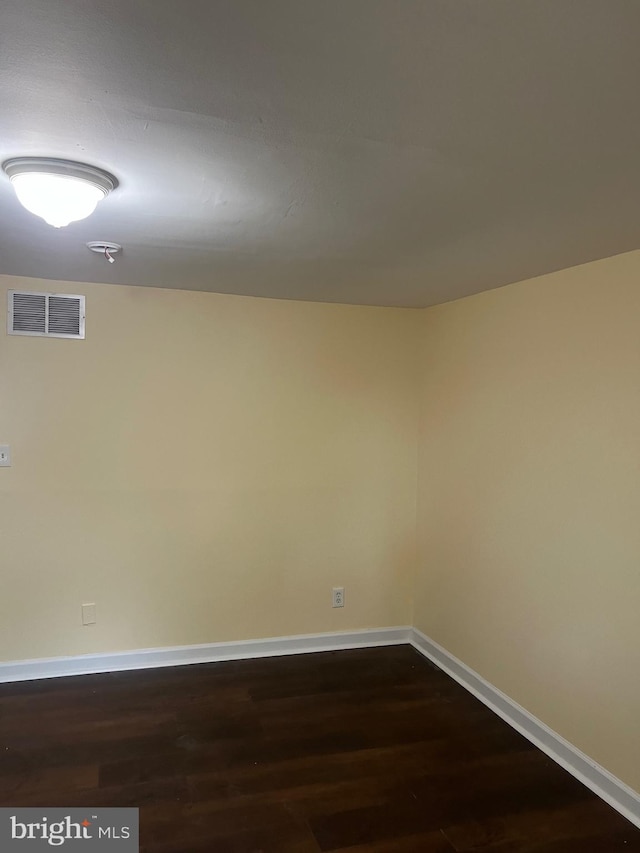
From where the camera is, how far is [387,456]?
3.74 m

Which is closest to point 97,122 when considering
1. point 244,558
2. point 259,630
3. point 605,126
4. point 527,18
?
point 527,18

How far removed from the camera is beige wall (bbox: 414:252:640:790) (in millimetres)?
2270

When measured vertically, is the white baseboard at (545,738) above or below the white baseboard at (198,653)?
below

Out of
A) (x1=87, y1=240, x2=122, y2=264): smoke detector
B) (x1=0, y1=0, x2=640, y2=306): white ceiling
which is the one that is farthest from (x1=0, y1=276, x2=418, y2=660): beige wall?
(x1=0, y1=0, x2=640, y2=306): white ceiling

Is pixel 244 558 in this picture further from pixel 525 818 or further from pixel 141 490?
pixel 525 818

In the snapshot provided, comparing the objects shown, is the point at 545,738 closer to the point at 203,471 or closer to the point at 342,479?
the point at 342,479

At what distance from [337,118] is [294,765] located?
8.08 feet

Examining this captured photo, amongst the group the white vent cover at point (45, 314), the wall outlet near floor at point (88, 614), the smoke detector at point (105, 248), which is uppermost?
the smoke detector at point (105, 248)

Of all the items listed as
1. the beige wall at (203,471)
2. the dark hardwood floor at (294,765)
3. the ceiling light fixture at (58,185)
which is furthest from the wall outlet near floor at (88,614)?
the ceiling light fixture at (58,185)

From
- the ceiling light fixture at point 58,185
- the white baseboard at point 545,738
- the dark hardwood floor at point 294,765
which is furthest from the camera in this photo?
the white baseboard at point 545,738

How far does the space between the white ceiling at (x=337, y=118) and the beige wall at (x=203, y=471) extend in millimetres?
1077

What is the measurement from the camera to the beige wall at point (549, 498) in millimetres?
2270

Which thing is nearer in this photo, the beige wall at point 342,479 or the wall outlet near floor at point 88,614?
the beige wall at point 342,479

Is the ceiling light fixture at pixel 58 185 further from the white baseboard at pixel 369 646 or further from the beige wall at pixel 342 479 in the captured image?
the white baseboard at pixel 369 646
